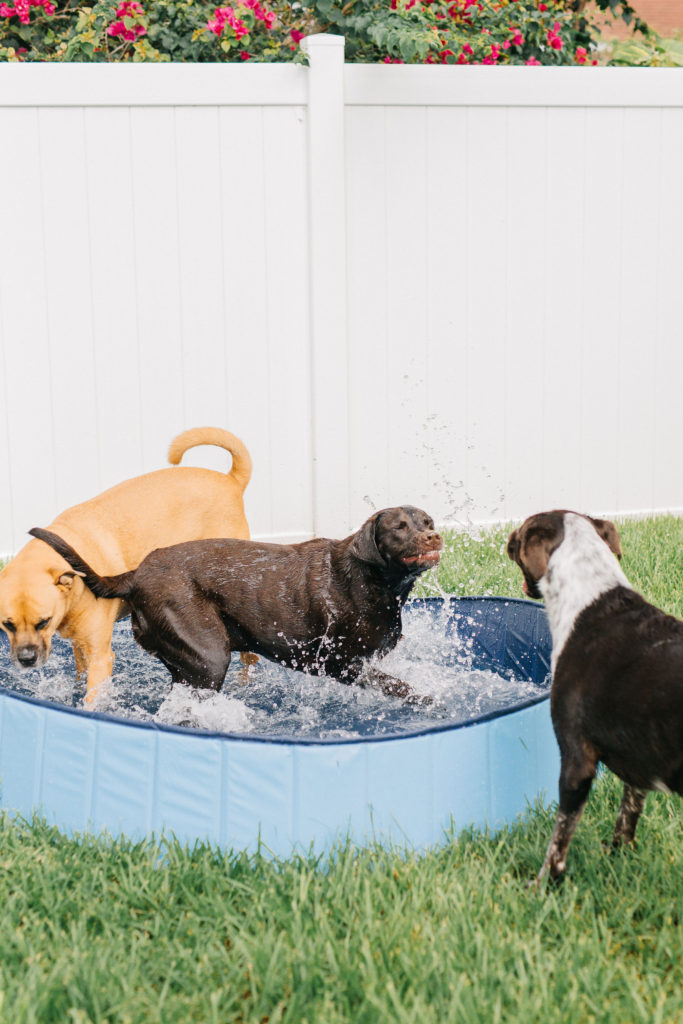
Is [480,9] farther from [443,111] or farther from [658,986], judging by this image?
[658,986]

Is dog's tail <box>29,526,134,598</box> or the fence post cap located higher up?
the fence post cap

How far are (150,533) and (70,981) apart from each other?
7.77 ft

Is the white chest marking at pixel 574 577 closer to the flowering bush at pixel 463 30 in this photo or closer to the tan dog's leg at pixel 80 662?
the tan dog's leg at pixel 80 662

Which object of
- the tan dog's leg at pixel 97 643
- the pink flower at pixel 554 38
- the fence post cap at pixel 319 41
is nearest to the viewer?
the tan dog's leg at pixel 97 643

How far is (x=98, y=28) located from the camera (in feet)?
22.3

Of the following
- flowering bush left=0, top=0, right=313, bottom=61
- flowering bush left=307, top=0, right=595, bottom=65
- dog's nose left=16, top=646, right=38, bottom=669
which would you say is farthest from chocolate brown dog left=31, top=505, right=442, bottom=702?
flowering bush left=0, top=0, right=313, bottom=61

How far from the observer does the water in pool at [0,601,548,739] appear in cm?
381

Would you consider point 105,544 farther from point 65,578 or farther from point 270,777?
point 270,777

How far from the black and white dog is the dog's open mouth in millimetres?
667

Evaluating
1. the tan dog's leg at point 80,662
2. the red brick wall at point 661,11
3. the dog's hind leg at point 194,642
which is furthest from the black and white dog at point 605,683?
the red brick wall at point 661,11

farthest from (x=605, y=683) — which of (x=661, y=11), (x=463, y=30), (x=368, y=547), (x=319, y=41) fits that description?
(x=661, y=11)

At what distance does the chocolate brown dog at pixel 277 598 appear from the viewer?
3.66m

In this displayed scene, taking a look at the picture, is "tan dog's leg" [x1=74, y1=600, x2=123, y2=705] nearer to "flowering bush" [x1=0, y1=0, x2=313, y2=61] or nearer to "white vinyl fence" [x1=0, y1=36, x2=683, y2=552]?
"white vinyl fence" [x1=0, y1=36, x2=683, y2=552]

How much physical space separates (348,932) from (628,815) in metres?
0.88
